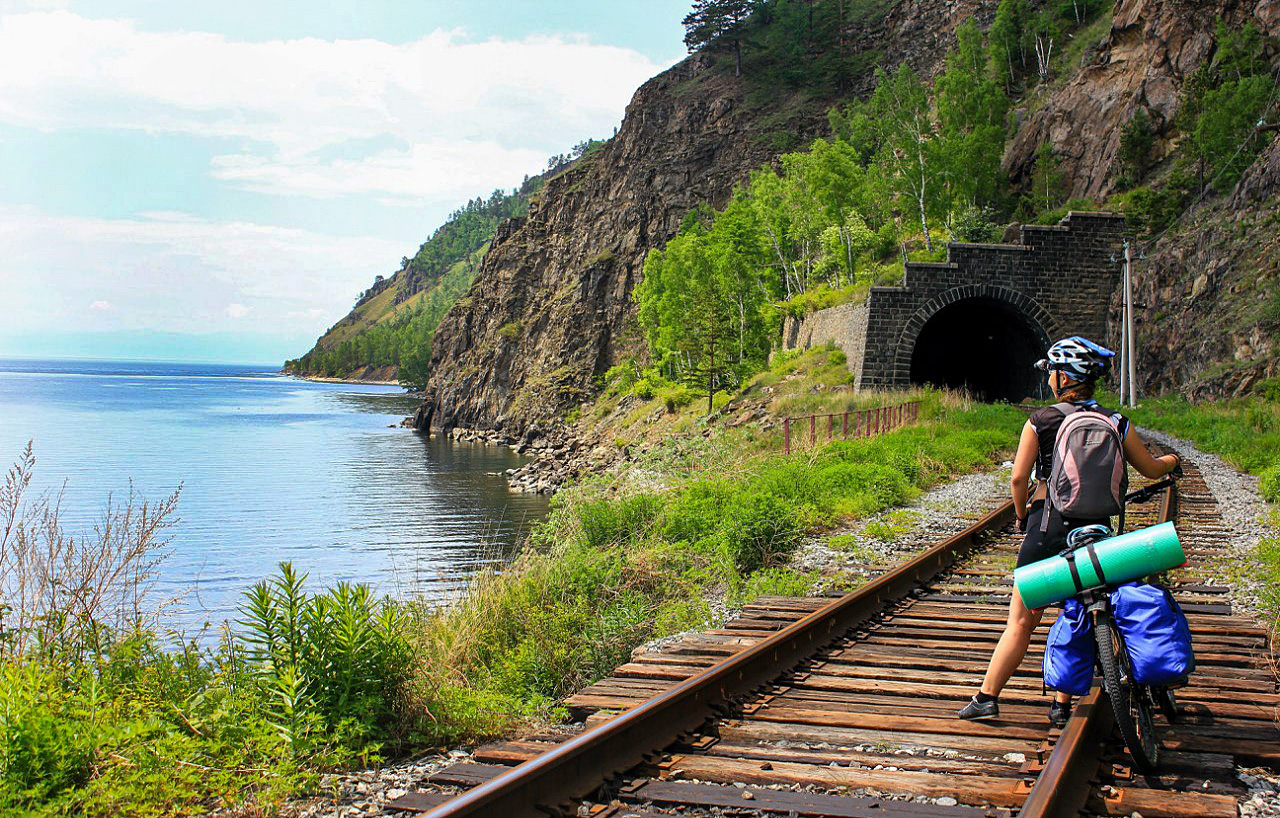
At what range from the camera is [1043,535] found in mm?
4957

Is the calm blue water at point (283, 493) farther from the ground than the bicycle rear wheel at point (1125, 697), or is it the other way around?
the bicycle rear wheel at point (1125, 697)

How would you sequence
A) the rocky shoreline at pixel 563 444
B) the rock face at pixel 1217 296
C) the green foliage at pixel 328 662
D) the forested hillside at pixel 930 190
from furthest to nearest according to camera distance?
the forested hillside at pixel 930 190, the rocky shoreline at pixel 563 444, the rock face at pixel 1217 296, the green foliage at pixel 328 662

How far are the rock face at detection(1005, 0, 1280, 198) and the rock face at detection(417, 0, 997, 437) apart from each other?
109ft

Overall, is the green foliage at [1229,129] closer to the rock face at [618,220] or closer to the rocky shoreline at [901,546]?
the rocky shoreline at [901,546]

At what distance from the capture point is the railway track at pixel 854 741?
407 centimetres

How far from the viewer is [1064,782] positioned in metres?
4.00

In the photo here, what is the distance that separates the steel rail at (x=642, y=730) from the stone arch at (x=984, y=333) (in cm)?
3080

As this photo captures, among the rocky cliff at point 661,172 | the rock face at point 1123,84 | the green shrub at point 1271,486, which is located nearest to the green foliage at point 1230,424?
the green shrub at point 1271,486

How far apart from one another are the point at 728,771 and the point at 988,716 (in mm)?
1573

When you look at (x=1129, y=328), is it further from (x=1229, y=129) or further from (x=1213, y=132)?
(x=1229, y=129)

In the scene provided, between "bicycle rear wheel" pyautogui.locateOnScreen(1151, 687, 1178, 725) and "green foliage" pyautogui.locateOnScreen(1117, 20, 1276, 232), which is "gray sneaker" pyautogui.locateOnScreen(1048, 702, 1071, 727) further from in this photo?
"green foliage" pyautogui.locateOnScreen(1117, 20, 1276, 232)

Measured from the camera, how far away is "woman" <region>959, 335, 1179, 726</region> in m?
4.92

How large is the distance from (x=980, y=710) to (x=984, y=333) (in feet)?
141

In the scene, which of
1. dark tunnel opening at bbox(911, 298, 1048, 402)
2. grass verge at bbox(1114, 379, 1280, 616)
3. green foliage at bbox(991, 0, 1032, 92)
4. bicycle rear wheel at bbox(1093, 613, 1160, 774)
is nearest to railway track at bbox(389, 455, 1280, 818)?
bicycle rear wheel at bbox(1093, 613, 1160, 774)
